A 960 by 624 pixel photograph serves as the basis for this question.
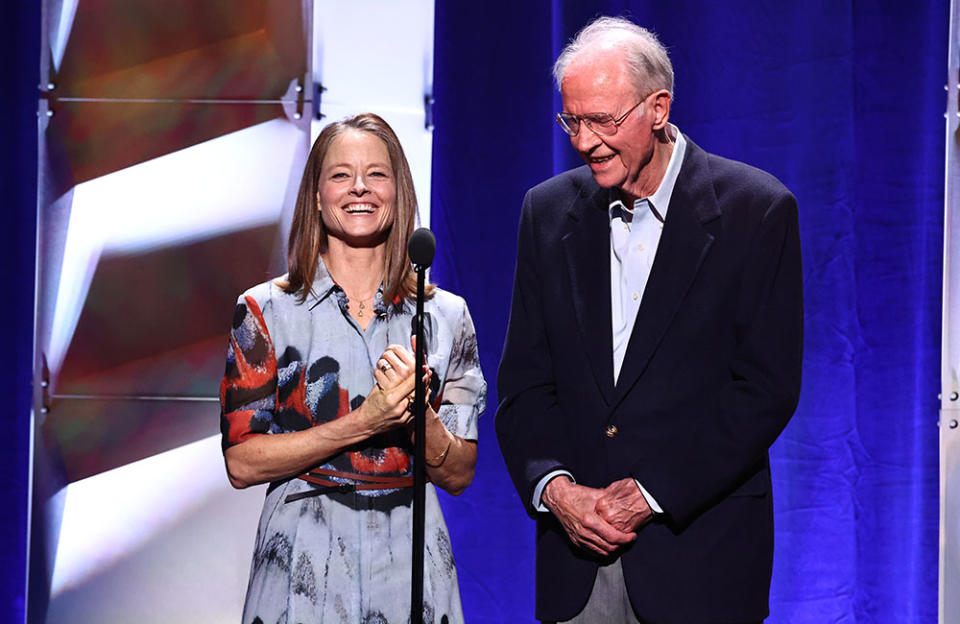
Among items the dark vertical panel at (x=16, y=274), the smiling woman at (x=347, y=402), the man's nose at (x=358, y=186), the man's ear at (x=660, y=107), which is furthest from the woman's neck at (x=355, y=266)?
the dark vertical panel at (x=16, y=274)

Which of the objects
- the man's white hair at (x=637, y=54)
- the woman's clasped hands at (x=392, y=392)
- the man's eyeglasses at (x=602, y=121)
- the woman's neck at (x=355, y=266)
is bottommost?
the woman's clasped hands at (x=392, y=392)

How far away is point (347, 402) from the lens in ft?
6.44

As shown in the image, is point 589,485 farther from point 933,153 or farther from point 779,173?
point 933,153

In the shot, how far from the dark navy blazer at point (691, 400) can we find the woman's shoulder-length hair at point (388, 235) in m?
0.31

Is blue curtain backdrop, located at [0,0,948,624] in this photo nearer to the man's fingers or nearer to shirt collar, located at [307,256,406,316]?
shirt collar, located at [307,256,406,316]

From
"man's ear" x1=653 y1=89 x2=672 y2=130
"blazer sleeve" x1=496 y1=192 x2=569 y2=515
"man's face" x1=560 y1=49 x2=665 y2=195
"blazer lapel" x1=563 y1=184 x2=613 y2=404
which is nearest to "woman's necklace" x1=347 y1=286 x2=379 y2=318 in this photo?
"blazer sleeve" x1=496 y1=192 x2=569 y2=515

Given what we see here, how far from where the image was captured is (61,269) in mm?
3346

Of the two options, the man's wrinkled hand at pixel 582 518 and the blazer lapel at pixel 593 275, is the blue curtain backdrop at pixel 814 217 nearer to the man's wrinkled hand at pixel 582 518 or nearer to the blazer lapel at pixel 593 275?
the blazer lapel at pixel 593 275

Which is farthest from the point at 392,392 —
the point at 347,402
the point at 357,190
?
the point at 357,190

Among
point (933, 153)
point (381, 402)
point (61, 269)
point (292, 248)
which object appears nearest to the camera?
point (381, 402)

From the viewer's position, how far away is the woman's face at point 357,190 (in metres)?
2.02

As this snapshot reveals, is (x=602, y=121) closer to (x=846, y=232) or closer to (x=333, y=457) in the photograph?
(x=333, y=457)

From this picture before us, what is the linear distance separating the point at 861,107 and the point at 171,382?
223 cm

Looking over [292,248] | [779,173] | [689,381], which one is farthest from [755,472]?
[779,173]
